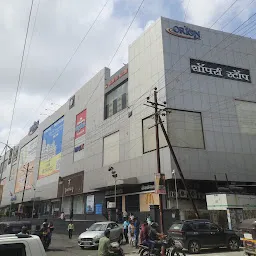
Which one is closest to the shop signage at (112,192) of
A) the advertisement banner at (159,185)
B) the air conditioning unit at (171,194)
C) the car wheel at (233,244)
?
the air conditioning unit at (171,194)

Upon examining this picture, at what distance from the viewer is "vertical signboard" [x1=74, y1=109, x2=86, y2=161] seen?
47.8 metres

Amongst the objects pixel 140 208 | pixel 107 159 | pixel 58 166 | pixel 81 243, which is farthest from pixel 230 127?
pixel 58 166

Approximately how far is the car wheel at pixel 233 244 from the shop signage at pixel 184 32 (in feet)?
84.3

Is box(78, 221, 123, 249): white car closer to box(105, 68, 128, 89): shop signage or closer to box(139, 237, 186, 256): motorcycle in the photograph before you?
box(139, 237, 186, 256): motorcycle

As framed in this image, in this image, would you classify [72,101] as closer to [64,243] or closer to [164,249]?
[64,243]

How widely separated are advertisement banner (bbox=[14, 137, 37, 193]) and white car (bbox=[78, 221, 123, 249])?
53719 millimetres

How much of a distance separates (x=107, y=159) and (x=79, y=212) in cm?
1133

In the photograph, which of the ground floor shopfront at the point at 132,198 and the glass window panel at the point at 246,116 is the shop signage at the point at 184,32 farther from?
the ground floor shopfront at the point at 132,198

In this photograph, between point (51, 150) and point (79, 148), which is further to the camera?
point (51, 150)

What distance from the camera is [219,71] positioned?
34594 millimetres

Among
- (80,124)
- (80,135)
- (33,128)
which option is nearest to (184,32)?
(80,124)

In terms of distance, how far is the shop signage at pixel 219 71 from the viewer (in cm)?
3372

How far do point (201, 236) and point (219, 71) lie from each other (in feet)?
80.8

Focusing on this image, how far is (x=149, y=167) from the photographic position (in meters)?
30.5
